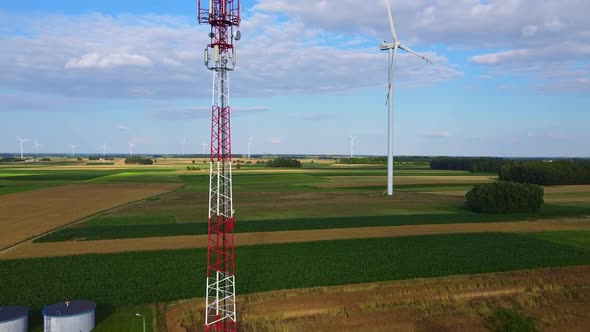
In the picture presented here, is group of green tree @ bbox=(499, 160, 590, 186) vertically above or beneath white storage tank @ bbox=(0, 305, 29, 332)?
above

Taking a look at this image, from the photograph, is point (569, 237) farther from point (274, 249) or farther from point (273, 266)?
point (273, 266)

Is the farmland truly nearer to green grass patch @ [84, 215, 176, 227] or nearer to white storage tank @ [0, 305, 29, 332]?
green grass patch @ [84, 215, 176, 227]

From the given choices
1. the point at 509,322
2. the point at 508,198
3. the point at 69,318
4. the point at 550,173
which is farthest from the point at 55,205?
the point at 550,173

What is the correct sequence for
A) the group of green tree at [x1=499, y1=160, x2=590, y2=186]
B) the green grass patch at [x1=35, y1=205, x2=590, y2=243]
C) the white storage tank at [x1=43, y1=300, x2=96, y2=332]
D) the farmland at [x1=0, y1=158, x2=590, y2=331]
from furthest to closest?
1. the group of green tree at [x1=499, y1=160, x2=590, y2=186]
2. the green grass patch at [x1=35, y1=205, x2=590, y2=243]
3. the farmland at [x1=0, y1=158, x2=590, y2=331]
4. the white storage tank at [x1=43, y1=300, x2=96, y2=332]

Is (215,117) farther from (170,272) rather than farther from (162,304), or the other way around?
(170,272)

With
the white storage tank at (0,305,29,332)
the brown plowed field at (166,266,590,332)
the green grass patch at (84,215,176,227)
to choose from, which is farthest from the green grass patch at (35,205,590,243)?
the white storage tank at (0,305,29,332)

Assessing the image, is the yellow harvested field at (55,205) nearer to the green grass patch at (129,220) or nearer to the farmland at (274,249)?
the farmland at (274,249)

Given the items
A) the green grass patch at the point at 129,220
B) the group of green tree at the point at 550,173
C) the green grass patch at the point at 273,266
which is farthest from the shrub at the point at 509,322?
the group of green tree at the point at 550,173
